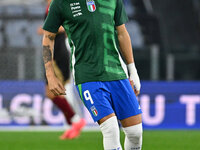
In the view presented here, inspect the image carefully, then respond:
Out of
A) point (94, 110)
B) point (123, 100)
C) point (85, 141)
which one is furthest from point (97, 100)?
point (85, 141)

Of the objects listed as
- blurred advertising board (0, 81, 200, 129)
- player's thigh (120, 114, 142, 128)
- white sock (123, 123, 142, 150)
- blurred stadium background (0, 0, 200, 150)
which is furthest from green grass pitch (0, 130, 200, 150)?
player's thigh (120, 114, 142, 128)

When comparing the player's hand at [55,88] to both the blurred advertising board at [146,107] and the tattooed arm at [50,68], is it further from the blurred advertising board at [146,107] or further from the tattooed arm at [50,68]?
the blurred advertising board at [146,107]

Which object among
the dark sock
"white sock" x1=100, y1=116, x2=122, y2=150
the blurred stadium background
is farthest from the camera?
the blurred stadium background

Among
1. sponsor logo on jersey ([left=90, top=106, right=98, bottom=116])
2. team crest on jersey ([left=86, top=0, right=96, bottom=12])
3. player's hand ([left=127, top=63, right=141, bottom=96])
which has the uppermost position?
team crest on jersey ([left=86, top=0, right=96, bottom=12])

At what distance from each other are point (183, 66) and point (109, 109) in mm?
9609

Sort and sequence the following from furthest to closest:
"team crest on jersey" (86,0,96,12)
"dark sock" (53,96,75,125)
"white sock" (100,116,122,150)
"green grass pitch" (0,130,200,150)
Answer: "dark sock" (53,96,75,125), "green grass pitch" (0,130,200,150), "team crest on jersey" (86,0,96,12), "white sock" (100,116,122,150)

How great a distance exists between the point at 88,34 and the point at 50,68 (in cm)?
44

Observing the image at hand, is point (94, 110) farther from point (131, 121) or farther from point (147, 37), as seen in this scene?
point (147, 37)

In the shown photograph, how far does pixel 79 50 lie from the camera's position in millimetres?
4746

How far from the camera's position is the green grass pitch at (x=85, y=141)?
8047 mm

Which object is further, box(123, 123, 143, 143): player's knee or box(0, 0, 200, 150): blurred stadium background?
Answer: box(0, 0, 200, 150): blurred stadium background

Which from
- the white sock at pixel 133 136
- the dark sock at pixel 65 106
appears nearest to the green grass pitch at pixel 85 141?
the dark sock at pixel 65 106

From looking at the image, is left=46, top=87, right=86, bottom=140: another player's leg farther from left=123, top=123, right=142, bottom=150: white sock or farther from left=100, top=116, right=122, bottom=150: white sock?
left=100, top=116, right=122, bottom=150: white sock

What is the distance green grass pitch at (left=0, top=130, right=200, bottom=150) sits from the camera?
317 inches
